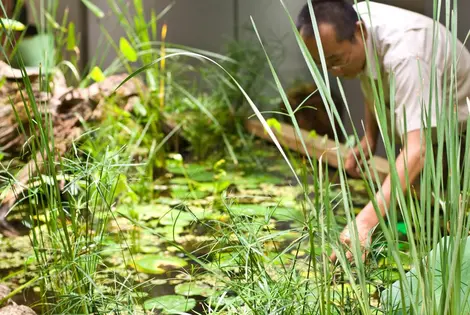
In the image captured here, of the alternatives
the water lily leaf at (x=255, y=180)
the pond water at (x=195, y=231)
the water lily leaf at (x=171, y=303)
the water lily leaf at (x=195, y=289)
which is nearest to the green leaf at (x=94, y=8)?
the pond water at (x=195, y=231)

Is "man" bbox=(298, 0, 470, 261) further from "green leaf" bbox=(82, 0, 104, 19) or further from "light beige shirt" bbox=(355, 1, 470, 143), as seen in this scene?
"green leaf" bbox=(82, 0, 104, 19)

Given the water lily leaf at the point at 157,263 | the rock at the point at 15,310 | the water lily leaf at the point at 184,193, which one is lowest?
the water lily leaf at the point at 184,193

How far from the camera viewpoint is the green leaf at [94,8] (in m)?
4.40

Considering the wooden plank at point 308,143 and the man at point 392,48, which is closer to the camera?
the man at point 392,48

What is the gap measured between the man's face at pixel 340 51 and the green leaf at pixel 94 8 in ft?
7.94

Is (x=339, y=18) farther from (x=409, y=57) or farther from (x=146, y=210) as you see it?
(x=146, y=210)

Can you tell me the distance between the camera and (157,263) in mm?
2375

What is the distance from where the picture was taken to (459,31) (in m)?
2.34

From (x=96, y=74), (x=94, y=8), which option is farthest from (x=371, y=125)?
(x=94, y=8)

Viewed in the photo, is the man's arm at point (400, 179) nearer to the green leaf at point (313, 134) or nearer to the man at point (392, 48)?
the man at point (392, 48)

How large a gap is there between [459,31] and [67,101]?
1.88 m

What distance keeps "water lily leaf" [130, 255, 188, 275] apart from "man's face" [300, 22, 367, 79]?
0.83m

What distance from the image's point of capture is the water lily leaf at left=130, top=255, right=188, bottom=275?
231cm

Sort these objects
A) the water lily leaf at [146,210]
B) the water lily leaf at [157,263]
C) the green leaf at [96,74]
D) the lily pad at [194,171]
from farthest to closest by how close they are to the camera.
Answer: the lily pad at [194,171] < the green leaf at [96,74] < the water lily leaf at [146,210] < the water lily leaf at [157,263]
